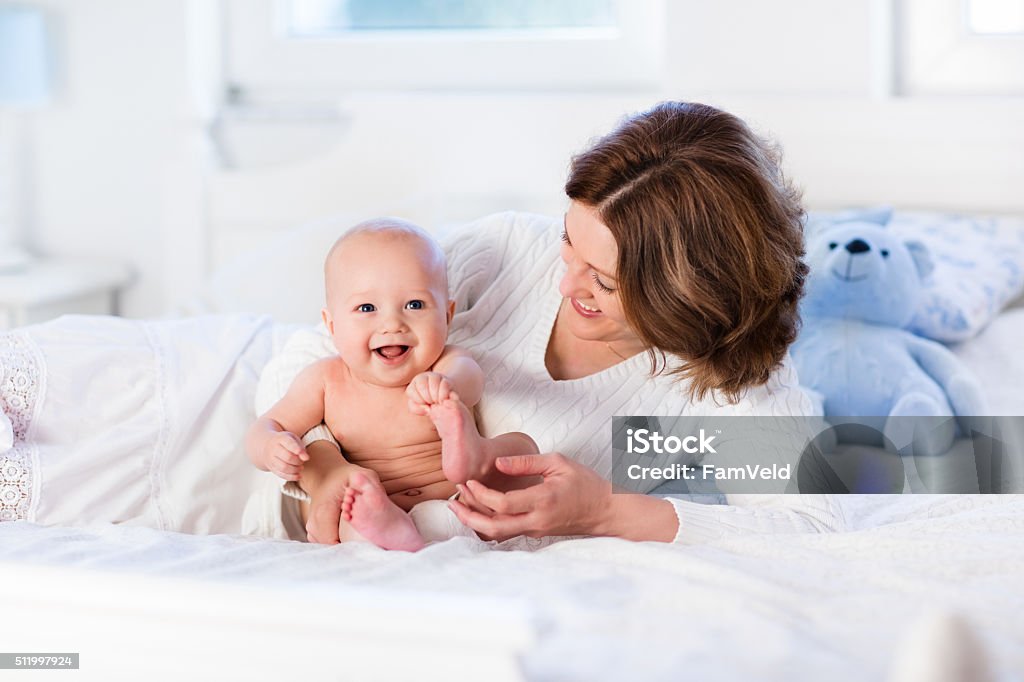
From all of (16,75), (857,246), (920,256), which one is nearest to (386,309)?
(857,246)

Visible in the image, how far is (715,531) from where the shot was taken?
4.02 ft

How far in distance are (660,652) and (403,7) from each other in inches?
85.6

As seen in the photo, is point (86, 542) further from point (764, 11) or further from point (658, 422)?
point (764, 11)

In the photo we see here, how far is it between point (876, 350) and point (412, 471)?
2.69ft

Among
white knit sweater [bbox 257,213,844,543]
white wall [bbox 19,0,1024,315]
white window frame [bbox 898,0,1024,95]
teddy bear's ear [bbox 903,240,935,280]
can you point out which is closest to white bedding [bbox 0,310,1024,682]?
white knit sweater [bbox 257,213,844,543]

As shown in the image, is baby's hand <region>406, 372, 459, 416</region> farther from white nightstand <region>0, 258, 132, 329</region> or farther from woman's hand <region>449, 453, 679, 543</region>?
white nightstand <region>0, 258, 132, 329</region>

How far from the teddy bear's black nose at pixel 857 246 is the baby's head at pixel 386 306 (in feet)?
2.45

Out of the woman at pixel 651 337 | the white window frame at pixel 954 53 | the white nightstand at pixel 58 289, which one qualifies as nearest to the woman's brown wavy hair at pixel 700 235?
the woman at pixel 651 337

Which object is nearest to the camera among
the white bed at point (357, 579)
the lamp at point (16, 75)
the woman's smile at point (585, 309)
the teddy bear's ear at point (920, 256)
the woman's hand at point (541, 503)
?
the white bed at point (357, 579)

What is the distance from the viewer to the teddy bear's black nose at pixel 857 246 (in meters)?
1.70

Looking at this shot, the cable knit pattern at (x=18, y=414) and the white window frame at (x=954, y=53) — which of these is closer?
the cable knit pattern at (x=18, y=414)

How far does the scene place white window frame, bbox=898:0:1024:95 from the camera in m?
2.14

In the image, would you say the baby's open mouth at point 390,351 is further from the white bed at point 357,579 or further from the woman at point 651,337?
the white bed at point 357,579

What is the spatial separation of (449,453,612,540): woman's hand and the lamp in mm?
1700
